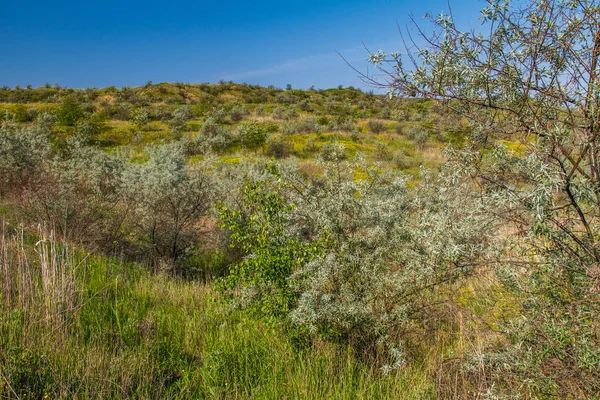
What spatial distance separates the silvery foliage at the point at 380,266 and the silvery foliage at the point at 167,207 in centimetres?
402

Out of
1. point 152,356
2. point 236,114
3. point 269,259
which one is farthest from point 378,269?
point 236,114

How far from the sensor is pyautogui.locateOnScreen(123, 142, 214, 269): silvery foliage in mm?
7770

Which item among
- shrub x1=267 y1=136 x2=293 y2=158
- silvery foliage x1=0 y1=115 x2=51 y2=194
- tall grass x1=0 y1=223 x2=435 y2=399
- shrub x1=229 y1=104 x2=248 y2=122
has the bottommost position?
tall grass x1=0 y1=223 x2=435 y2=399

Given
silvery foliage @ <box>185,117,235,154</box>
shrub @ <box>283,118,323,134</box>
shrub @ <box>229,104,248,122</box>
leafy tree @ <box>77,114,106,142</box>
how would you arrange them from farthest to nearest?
shrub @ <box>229,104,248,122</box>
shrub @ <box>283,118,323,134</box>
leafy tree @ <box>77,114,106,142</box>
silvery foliage @ <box>185,117,235,154</box>

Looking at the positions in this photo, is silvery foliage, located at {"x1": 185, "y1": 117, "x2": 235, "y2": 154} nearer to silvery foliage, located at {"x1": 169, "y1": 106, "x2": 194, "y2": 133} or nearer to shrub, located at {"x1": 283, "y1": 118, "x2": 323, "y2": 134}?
silvery foliage, located at {"x1": 169, "y1": 106, "x2": 194, "y2": 133}

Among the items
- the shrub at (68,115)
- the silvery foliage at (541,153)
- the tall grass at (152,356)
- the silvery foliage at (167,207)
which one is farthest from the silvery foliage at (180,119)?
the silvery foliage at (541,153)

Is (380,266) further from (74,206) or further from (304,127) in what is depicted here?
(304,127)

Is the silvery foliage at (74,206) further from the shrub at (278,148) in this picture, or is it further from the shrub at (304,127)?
the shrub at (304,127)

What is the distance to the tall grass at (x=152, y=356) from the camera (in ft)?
9.47

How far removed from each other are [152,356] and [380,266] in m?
2.42

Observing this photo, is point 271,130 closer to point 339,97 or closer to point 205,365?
point 205,365

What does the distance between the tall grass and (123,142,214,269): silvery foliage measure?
3.33 metres

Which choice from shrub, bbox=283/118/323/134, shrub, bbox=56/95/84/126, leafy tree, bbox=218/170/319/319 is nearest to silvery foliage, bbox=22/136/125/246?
leafy tree, bbox=218/170/319/319

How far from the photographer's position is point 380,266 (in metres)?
4.20
